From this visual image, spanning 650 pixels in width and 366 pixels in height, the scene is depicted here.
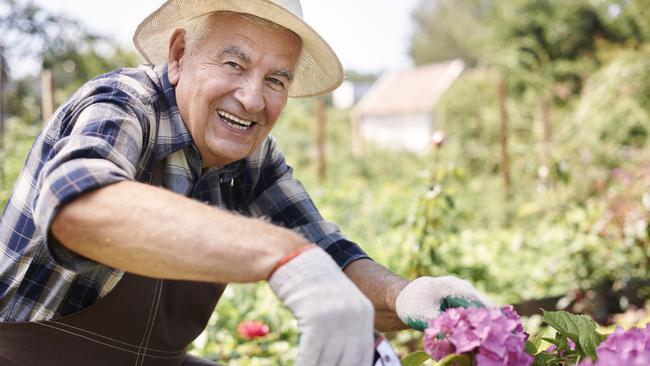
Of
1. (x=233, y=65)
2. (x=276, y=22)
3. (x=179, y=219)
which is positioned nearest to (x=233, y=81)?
(x=233, y=65)

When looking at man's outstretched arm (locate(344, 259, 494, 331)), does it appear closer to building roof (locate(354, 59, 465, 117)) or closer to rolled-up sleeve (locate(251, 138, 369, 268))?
rolled-up sleeve (locate(251, 138, 369, 268))

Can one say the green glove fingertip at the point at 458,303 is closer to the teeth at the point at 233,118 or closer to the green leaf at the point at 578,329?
the green leaf at the point at 578,329

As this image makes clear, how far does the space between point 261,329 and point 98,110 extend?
60.0 inches

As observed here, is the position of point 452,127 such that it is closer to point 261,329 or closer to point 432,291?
point 261,329

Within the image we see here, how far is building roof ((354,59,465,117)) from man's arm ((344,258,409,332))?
83.1 ft

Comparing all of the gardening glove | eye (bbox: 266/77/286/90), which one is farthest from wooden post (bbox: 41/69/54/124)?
the gardening glove

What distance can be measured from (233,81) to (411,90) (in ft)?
92.6

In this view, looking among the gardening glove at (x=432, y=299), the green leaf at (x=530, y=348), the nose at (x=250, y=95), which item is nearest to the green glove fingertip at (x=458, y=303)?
the gardening glove at (x=432, y=299)

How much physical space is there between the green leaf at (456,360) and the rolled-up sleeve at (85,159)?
591mm

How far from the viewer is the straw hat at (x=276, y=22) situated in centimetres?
151

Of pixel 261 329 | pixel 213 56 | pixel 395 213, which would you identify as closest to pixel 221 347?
pixel 261 329

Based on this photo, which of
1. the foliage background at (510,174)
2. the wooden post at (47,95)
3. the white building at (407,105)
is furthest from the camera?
the white building at (407,105)

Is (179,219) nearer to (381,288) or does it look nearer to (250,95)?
(250,95)

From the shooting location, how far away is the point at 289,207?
6.31 feet
